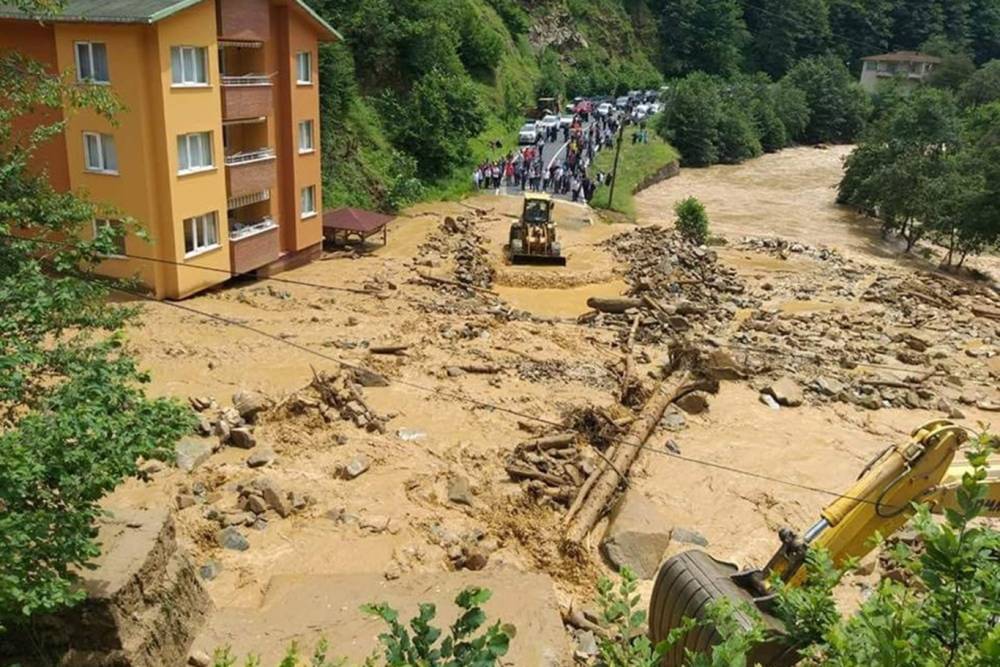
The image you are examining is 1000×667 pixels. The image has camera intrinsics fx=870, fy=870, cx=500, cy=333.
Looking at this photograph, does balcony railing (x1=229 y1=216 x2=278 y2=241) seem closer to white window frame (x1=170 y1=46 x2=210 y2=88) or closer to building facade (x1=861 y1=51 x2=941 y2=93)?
white window frame (x1=170 y1=46 x2=210 y2=88)

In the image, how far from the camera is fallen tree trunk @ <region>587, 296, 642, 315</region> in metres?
28.5

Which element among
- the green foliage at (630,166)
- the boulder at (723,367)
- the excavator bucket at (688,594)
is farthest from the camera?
the green foliage at (630,166)

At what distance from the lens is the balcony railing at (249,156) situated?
28.0 metres

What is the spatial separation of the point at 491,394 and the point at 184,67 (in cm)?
1378

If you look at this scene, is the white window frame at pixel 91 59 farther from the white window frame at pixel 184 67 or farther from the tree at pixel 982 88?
the tree at pixel 982 88

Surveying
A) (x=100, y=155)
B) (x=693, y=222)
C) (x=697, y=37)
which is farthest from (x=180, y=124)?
(x=697, y=37)

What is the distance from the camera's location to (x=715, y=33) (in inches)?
4363

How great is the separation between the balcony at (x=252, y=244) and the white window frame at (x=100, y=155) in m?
4.30

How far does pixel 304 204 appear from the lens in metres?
32.6

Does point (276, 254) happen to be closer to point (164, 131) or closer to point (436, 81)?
point (164, 131)

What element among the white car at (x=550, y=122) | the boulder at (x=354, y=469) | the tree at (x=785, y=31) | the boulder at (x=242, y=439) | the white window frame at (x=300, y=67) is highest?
the tree at (x=785, y=31)

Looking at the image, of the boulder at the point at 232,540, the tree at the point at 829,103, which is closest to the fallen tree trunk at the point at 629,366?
the boulder at the point at 232,540

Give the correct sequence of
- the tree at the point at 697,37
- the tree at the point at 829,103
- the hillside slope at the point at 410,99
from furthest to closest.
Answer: the tree at the point at 697,37
the tree at the point at 829,103
the hillside slope at the point at 410,99

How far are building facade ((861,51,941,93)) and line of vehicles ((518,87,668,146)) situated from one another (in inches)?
1560
